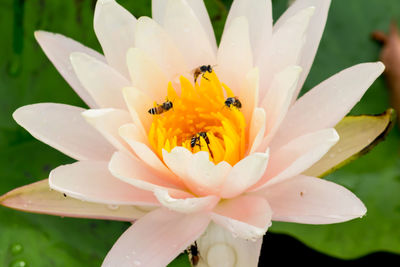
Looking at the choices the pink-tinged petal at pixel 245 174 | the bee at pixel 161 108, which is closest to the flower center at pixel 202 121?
the bee at pixel 161 108

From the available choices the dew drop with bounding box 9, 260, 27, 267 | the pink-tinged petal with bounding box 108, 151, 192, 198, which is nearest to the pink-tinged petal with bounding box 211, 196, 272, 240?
the pink-tinged petal with bounding box 108, 151, 192, 198

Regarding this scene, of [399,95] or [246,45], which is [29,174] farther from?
[399,95]

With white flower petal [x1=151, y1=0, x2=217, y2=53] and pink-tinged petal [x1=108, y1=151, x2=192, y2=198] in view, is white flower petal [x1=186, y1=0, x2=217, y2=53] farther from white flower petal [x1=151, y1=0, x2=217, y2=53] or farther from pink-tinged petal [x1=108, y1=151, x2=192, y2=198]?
pink-tinged petal [x1=108, y1=151, x2=192, y2=198]

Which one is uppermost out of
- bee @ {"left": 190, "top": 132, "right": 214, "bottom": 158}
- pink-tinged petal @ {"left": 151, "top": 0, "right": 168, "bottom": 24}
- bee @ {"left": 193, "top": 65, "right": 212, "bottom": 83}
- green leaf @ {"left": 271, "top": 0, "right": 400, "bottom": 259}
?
pink-tinged petal @ {"left": 151, "top": 0, "right": 168, "bottom": 24}

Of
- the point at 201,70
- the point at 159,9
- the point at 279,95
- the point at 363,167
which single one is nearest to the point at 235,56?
the point at 201,70

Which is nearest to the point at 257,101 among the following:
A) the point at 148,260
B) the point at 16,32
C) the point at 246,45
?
the point at 246,45

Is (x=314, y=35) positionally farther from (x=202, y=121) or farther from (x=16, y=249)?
(x=16, y=249)
